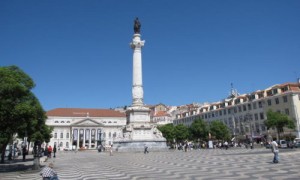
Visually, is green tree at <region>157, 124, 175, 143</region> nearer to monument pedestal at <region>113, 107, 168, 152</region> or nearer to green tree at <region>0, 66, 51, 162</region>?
monument pedestal at <region>113, 107, 168, 152</region>

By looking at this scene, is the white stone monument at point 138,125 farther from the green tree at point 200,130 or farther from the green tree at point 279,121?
the green tree at point 200,130

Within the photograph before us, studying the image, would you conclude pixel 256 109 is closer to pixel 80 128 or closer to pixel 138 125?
pixel 138 125

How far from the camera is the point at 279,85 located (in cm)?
7050

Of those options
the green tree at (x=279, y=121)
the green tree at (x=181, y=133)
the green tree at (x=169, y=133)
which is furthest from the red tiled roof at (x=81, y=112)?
the green tree at (x=279, y=121)

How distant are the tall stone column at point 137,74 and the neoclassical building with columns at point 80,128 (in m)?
68.6

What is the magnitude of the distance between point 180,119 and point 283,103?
160 feet

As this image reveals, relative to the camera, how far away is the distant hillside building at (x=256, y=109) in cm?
6369

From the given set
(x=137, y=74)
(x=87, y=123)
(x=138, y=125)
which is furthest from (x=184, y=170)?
(x=87, y=123)

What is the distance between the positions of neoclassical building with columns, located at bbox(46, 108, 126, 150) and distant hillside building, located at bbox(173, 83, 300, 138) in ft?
157

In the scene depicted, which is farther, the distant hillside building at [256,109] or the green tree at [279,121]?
the distant hillside building at [256,109]

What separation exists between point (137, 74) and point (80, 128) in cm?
7767

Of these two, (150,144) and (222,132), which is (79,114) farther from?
(150,144)

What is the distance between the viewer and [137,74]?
176ft

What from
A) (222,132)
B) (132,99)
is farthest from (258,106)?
(132,99)
